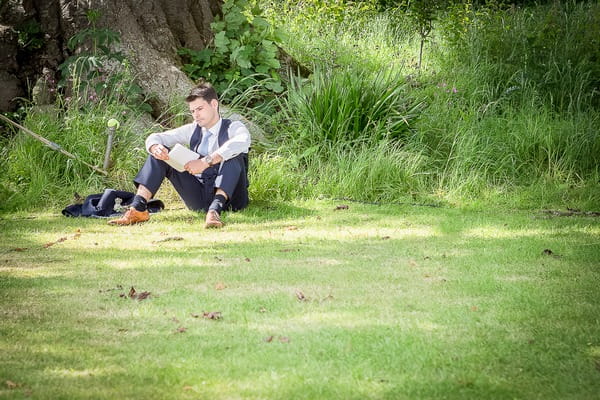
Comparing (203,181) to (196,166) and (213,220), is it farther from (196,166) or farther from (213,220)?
(213,220)

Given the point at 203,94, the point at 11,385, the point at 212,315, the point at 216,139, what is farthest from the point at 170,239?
the point at 11,385

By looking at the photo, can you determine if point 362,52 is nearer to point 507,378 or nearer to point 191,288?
point 191,288

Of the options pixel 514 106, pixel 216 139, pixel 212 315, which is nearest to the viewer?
pixel 212 315

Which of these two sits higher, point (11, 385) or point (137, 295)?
point (11, 385)

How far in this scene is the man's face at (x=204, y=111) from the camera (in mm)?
6570

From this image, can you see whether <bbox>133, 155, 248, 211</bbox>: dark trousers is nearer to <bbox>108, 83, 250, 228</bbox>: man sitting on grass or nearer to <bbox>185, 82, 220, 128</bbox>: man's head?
<bbox>108, 83, 250, 228</bbox>: man sitting on grass

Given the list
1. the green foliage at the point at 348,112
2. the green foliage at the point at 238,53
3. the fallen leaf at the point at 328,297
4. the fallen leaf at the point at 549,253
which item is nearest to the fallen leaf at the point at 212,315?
the fallen leaf at the point at 328,297

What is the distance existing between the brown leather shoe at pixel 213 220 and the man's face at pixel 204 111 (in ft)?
2.51

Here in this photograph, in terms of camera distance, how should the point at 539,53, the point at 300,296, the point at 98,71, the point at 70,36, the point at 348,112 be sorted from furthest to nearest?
the point at 539,53, the point at 70,36, the point at 98,71, the point at 348,112, the point at 300,296

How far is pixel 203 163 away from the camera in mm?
6414

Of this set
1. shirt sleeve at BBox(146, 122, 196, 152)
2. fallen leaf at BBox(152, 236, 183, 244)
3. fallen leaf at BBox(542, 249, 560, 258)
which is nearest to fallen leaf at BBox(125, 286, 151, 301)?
fallen leaf at BBox(152, 236, 183, 244)

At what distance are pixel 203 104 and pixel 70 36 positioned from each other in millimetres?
2998

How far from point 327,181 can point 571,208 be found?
222cm

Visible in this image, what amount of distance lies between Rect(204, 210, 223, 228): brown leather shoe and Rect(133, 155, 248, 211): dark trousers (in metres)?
0.27
